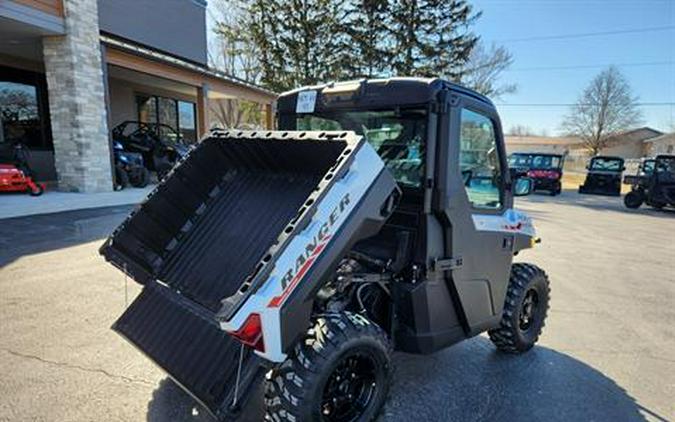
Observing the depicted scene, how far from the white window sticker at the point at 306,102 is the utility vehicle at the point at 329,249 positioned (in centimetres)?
1

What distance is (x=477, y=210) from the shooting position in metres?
2.95

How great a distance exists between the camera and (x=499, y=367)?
334 centimetres

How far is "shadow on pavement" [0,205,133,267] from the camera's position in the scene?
5859 mm

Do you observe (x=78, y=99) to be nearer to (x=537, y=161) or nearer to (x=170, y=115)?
(x=170, y=115)

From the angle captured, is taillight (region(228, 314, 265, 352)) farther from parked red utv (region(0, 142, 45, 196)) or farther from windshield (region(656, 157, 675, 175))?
windshield (region(656, 157, 675, 175))

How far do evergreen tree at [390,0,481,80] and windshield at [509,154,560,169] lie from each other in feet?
21.2

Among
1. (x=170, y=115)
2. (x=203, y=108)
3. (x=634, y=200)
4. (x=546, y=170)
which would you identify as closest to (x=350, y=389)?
(x=203, y=108)

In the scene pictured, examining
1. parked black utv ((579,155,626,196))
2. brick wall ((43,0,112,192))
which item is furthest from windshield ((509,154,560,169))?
brick wall ((43,0,112,192))

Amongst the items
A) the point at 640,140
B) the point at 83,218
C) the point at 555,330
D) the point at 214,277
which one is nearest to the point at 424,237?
the point at 214,277

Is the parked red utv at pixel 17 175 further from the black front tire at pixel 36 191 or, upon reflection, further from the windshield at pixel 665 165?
the windshield at pixel 665 165

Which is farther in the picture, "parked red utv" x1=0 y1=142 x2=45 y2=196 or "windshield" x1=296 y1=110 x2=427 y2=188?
"parked red utv" x1=0 y1=142 x2=45 y2=196

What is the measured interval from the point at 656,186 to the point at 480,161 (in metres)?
15.6

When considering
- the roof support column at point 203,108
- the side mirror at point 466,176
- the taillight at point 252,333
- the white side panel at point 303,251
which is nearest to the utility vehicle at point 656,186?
the roof support column at point 203,108

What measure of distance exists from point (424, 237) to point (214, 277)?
1339 millimetres
